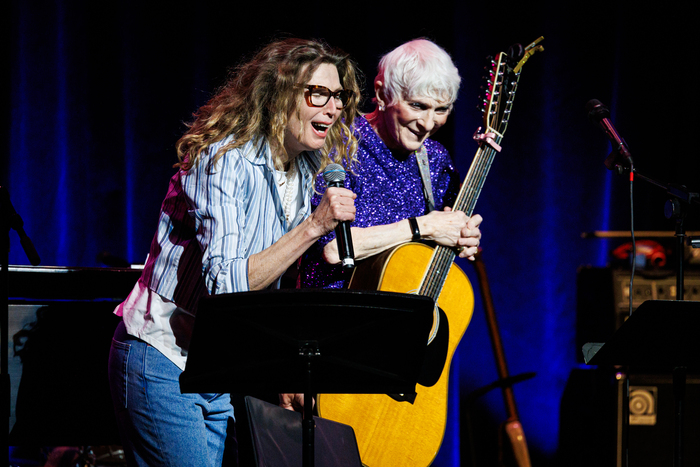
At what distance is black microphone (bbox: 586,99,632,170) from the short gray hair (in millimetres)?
517

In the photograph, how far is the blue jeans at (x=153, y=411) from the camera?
157cm

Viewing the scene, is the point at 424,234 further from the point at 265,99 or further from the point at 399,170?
the point at 265,99

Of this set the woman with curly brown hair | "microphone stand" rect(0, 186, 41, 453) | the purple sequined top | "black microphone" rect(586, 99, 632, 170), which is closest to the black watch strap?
the purple sequined top

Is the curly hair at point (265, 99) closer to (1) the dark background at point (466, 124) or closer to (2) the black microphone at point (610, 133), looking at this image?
(2) the black microphone at point (610, 133)

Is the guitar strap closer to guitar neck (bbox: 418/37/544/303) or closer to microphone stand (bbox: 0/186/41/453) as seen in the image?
guitar neck (bbox: 418/37/544/303)

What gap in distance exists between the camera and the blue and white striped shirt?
1.52m

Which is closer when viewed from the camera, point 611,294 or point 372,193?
point 372,193

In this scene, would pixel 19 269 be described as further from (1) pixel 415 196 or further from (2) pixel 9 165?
(1) pixel 415 196

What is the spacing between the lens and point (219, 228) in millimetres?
1523

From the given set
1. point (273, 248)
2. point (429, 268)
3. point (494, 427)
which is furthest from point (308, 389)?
point (494, 427)

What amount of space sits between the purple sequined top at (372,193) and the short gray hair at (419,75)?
17 cm

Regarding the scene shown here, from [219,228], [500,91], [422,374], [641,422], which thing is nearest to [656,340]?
[422,374]

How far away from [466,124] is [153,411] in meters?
2.48

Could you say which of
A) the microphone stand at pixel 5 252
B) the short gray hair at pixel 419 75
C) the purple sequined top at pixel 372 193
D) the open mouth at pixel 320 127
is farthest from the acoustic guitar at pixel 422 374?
the microphone stand at pixel 5 252
